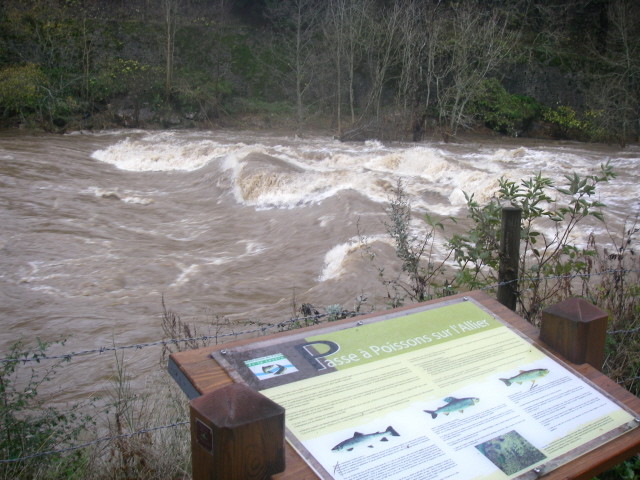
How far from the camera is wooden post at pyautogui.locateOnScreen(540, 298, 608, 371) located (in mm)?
2809

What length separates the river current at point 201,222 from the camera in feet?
27.7

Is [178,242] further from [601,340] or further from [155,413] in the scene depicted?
[601,340]

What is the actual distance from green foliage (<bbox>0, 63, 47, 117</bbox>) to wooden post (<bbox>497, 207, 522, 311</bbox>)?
25219mm

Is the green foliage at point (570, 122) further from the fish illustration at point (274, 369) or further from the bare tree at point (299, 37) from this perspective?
the fish illustration at point (274, 369)

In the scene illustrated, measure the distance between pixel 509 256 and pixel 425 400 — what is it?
5.53ft

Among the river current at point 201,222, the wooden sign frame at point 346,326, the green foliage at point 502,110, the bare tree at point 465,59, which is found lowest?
the river current at point 201,222

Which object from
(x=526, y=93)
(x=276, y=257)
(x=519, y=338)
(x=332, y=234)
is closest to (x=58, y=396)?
(x=519, y=338)

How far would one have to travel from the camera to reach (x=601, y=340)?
9.33 feet

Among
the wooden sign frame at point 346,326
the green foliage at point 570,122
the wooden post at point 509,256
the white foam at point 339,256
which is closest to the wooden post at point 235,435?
the wooden sign frame at point 346,326

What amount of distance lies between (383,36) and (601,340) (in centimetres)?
2474

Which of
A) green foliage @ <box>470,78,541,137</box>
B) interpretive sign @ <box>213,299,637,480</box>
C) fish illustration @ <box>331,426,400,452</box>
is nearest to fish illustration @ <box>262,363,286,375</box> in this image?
interpretive sign @ <box>213,299,637,480</box>

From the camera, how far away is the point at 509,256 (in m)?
3.84

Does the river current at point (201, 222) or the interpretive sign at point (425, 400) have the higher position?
the interpretive sign at point (425, 400)

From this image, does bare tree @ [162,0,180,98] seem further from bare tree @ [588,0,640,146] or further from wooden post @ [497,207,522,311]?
wooden post @ [497,207,522,311]
